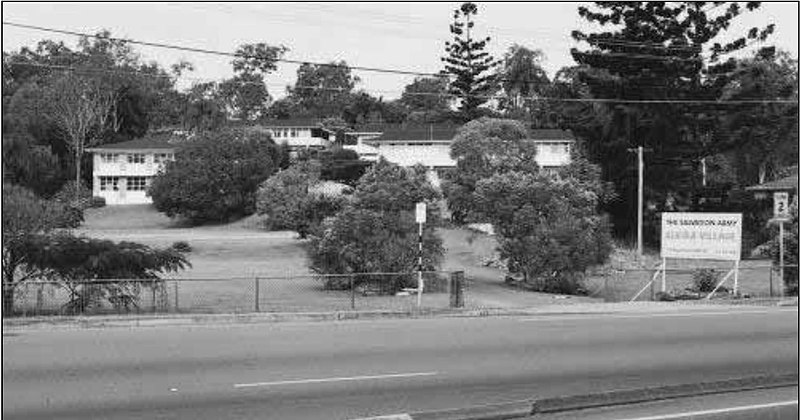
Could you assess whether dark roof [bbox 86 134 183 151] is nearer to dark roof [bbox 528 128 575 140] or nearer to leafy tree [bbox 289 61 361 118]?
dark roof [bbox 528 128 575 140]

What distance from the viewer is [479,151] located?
186 feet

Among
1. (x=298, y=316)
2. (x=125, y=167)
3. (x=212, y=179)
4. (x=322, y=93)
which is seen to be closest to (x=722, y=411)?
(x=298, y=316)

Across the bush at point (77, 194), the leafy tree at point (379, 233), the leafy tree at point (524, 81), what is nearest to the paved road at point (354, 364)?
the leafy tree at point (379, 233)

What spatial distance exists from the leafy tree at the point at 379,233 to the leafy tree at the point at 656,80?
27.4m

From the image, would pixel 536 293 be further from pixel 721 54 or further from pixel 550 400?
pixel 721 54

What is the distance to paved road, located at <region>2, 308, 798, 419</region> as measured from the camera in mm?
9727

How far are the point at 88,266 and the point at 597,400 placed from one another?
49.0 feet

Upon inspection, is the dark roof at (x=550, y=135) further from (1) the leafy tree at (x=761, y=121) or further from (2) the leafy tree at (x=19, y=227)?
(2) the leafy tree at (x=19, y=227)

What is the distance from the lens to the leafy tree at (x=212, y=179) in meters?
68.2

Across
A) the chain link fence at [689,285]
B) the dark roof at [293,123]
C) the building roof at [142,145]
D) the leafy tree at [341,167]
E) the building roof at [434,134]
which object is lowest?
the chain link fence at [689,285]

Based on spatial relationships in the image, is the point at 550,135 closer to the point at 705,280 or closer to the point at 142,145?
the point at 142,145

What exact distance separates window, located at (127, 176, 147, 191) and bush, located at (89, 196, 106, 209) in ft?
11.7

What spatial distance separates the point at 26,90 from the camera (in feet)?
279

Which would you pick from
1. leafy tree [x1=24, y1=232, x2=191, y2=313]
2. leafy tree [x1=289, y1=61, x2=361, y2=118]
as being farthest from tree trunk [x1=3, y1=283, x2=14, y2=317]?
leafy tree [x1=289, y1=61, x2=361, y2=118]
